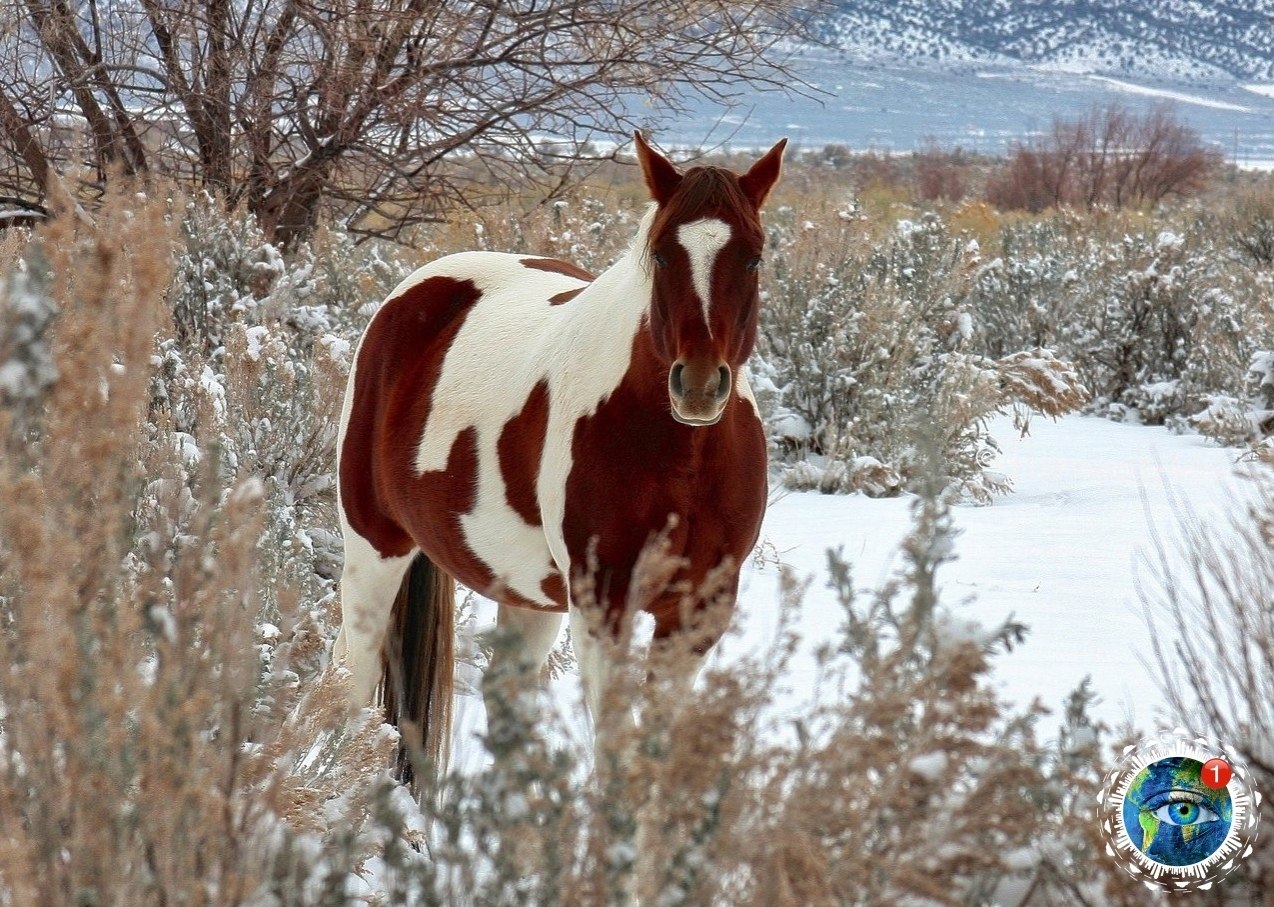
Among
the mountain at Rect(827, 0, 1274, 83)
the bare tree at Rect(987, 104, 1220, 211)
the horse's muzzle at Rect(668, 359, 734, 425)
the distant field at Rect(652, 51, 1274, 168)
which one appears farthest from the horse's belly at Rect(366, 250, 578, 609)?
the mountain at Rect(827, 0, 1274, 83)

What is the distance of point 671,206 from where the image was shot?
2779 mm

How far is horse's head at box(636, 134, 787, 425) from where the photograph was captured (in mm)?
2578

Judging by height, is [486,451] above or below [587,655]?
above

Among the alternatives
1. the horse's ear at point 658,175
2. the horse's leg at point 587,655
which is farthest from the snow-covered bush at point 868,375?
the horse's leg at point 587,655

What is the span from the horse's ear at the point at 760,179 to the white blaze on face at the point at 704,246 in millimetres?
285

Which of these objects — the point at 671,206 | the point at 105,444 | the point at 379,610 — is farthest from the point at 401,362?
the point at 105,444

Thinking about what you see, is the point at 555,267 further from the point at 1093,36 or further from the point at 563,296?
the point at 1093,36

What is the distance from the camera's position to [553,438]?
9.70 feet

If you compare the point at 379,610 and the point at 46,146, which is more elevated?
the point at 46,146

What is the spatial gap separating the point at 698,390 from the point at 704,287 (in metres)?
0.23

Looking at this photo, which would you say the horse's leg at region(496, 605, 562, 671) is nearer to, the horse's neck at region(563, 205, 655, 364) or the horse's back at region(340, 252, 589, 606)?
the horse's back at region(340, 252, 589, 606)

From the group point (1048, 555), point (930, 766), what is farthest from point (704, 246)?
point (1048, 555)

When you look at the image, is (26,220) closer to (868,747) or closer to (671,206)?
(671,206)

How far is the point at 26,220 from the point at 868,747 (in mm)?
7300
